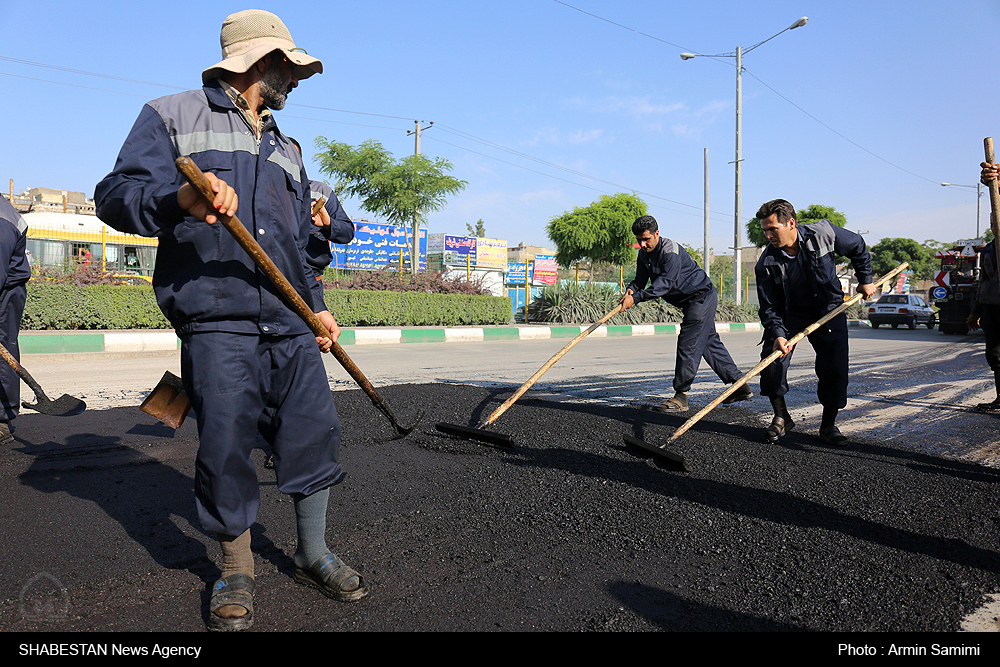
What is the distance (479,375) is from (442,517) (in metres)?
4.93

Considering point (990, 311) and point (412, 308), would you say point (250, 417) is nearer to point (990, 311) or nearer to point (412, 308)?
point (990, 311)

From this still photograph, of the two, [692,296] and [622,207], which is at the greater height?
[622,207]

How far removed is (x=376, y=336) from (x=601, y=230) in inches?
709

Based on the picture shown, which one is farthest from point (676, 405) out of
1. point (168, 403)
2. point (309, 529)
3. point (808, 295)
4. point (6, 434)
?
point (6, 434)

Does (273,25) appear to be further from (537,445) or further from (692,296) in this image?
(692,296)

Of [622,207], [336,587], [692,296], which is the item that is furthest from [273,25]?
[622,207]

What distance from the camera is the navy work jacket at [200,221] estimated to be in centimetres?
181

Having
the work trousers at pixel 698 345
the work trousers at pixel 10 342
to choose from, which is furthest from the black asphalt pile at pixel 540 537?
the work trousers at pixel 698 345

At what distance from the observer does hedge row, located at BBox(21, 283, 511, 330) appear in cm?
1130

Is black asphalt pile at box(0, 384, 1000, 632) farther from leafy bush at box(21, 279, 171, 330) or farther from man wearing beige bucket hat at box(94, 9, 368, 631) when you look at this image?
leafy bush at box(21, 279, 171, 330)

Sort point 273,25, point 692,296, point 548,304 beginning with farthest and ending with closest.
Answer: point 548,304, point 692,296, point 273,25

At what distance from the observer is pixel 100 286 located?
11.9m

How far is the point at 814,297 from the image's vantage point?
179 inches

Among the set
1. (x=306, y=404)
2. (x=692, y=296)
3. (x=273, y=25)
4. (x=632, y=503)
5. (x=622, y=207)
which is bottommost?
(x=632, y=503)
